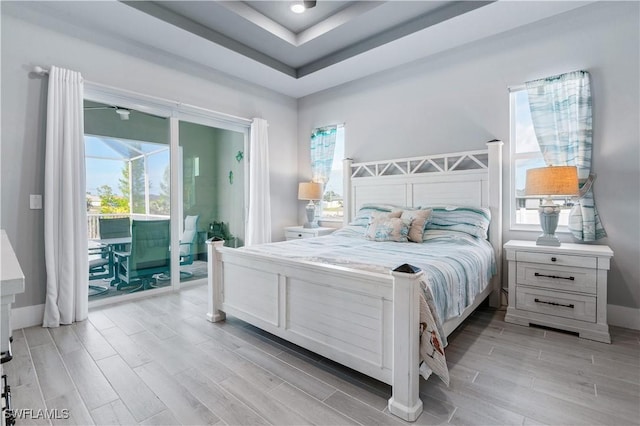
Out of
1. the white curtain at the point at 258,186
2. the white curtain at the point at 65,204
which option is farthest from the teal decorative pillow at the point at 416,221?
the white curtain at the point at 65,204

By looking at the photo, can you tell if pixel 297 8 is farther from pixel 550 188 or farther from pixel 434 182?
pixel 550 188

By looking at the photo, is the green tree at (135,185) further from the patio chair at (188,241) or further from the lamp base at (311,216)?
the lamp base at (311,216)

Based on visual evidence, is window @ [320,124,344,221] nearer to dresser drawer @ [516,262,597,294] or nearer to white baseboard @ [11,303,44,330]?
dresser drawer @ [516,262,597,294]

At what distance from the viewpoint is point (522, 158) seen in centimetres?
317

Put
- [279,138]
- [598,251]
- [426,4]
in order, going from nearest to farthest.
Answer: [598,251] < [426,4] < [279,138]

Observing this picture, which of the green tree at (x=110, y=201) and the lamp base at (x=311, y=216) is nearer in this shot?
the green tree at (x=110, y=201)

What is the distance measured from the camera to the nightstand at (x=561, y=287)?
2400mm

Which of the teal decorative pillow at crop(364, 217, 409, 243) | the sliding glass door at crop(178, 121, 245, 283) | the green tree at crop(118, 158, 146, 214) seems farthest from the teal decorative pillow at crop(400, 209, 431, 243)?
the green tree at crop(118, 158, 146, 214)

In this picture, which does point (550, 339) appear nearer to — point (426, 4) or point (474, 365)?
point (474, 365)

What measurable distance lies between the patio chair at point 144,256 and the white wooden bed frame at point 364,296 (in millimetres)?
1320

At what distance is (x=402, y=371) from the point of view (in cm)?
157

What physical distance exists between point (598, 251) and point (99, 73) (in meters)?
4.72

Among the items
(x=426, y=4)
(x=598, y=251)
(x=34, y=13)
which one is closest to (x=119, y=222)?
(x=34, y=13)

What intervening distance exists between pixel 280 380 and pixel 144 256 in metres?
2.56
